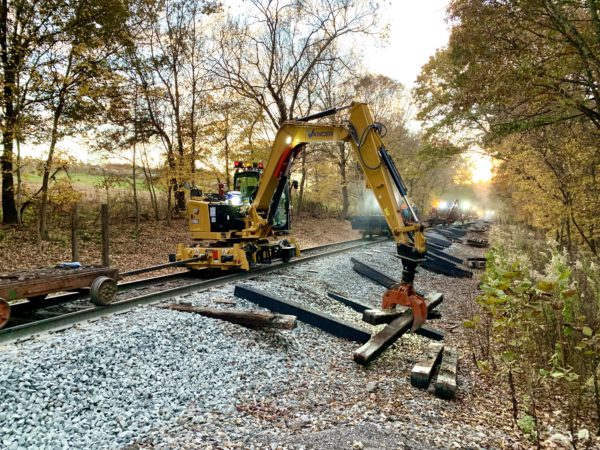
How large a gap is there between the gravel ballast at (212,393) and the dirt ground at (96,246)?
789 centimetres

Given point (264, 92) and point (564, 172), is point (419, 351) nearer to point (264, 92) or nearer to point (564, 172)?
point (564, 172)

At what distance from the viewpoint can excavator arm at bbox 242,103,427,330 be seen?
22.0ft

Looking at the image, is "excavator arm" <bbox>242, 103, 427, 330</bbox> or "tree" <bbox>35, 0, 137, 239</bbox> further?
"tree" <bbox>35, 0, 137, 239</bbox>

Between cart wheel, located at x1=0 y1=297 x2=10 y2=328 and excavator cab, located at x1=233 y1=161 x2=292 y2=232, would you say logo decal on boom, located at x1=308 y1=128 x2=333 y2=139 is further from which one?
cart wheel, located at x1=0 y1=297 x2=10 y2=328

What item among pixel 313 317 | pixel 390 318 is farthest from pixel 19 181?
pixel 390 318

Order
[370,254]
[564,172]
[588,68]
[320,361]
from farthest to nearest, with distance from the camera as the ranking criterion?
1. [370,254]
2. [564,172]
3. [588,68]
4. [320,361]

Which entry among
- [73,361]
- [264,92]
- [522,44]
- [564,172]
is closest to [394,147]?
[264,92]

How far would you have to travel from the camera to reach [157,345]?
4.96 meters

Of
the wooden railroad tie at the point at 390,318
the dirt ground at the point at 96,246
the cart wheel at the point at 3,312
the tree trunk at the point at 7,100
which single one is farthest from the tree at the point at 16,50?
the wooden railroad tie at the point at 390,318

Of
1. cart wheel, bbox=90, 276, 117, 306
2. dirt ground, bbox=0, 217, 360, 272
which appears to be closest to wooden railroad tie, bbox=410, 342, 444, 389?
cart wheel, bbox=90, 276, 117, 306

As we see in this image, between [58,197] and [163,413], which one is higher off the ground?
[58,197]

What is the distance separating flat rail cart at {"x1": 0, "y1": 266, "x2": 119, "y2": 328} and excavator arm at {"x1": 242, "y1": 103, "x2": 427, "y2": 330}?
15.9 feet

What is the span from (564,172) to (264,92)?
1613 centimetres

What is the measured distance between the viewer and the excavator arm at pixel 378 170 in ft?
22.0
